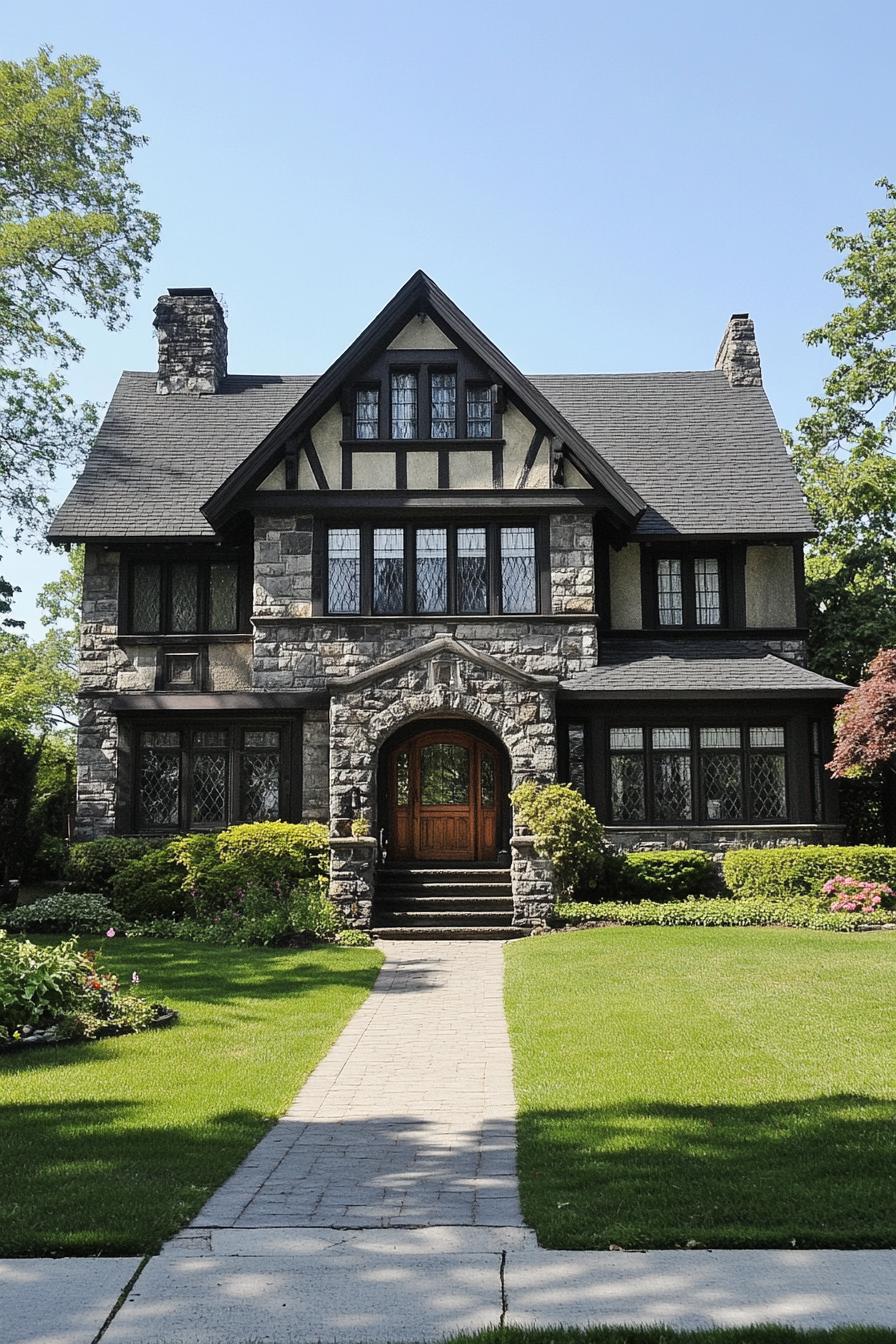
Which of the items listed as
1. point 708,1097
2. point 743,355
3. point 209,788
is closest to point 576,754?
point 209,788

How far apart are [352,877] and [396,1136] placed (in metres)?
9.86

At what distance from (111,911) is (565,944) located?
22.6 feet

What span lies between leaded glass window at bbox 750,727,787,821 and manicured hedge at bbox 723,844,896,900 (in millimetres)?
1149

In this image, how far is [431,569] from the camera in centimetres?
1941

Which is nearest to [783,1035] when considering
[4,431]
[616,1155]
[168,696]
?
[616,1155]

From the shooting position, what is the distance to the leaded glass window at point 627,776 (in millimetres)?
18578

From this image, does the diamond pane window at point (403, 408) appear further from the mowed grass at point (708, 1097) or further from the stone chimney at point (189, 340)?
the mowed grass at point (708, 1097)

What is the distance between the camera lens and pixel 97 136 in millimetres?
24203

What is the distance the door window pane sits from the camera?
19.1m

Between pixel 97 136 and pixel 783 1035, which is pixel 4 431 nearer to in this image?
pixel 97 136

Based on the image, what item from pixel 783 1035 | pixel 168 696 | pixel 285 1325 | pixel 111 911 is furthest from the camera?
pixel 168 696

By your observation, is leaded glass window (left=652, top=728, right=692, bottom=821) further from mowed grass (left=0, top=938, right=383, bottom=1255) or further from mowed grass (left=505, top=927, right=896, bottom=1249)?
mowed grass (left=0, top=938, right=383, bottom=1255)

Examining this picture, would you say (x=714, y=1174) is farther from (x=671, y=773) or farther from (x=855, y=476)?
(x=855, y=476)

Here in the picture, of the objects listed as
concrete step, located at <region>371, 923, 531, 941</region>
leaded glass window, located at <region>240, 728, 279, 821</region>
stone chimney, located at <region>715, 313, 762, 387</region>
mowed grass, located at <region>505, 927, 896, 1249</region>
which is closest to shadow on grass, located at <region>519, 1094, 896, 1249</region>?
mowed grass, located at <region>505, 927, 896, 1249</region>
